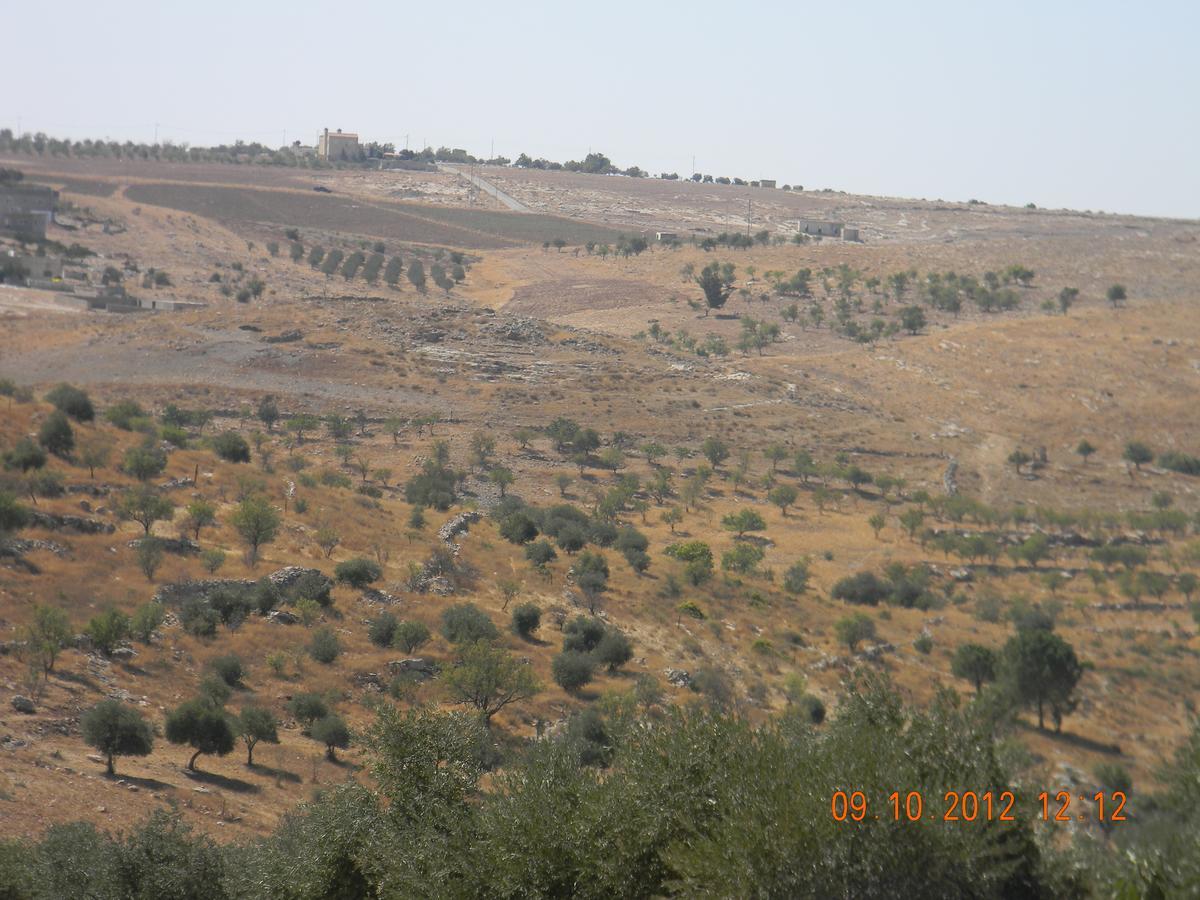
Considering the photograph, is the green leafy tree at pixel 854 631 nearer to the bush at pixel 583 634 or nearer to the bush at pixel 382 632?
the bush at pixel 583 634

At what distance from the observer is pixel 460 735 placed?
1418 centimetres

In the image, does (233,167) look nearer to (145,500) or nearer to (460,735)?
(145,500)

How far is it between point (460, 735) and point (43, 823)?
5.35 metres

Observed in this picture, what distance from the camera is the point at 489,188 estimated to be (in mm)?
137750

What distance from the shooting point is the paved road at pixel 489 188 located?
128 metres

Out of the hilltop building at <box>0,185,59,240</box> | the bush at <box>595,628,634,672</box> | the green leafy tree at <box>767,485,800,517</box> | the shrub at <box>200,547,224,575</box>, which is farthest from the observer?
the hilltop building at <box>0,185,59,240</box>

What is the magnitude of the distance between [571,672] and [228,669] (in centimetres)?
677

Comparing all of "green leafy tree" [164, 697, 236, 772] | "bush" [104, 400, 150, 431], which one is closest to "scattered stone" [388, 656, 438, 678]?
"green leafy tree" [164, 697, 236, 772]

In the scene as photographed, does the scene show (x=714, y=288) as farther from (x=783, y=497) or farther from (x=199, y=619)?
(x=199, y=619)

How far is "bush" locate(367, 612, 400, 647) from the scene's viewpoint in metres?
25.1

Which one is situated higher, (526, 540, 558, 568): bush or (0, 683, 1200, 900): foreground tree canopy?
(0, 683, 1200, 900): foreground tree canopy

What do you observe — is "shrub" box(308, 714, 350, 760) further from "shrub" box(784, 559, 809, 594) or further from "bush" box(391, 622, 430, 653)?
"shrub" box(784, 559, 809, 594)

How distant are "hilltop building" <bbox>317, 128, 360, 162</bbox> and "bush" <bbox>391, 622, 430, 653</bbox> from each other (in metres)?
143

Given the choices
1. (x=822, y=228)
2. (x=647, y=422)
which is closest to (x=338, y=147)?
(x=822, y=228)
